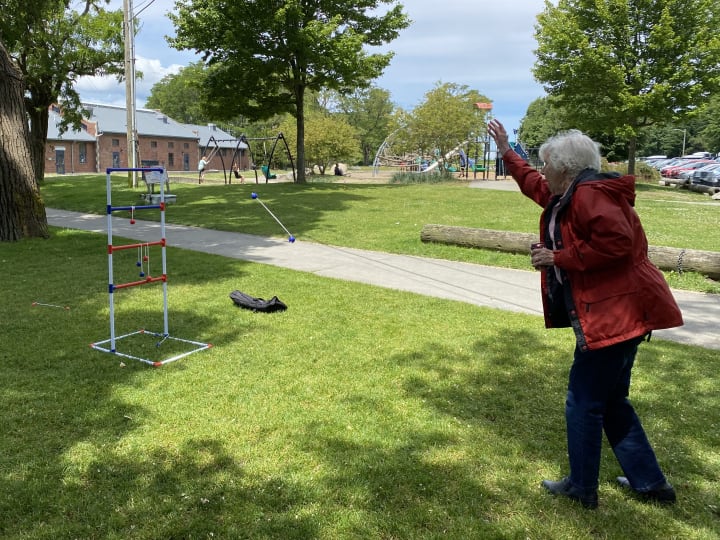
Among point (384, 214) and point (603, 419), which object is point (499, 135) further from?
point (384, 214)

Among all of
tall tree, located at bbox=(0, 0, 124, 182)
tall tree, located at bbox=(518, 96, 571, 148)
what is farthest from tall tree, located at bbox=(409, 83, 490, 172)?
tall tree, located at bbox=(518, 96, 571, 148)

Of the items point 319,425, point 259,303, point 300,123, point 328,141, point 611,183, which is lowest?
point 319,425

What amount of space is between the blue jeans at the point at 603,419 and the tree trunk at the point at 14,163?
11374mm

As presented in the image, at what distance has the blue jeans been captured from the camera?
2.83 metres

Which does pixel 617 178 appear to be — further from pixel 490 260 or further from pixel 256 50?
pixel 256 50

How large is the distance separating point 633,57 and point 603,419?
29.4m

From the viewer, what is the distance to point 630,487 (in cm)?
326

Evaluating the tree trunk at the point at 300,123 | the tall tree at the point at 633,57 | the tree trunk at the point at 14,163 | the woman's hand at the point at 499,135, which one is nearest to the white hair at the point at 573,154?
the woman's hand at the point at 499,135

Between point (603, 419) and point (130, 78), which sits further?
point (130, 78)

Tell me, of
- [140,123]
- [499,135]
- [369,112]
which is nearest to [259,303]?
[499,135]

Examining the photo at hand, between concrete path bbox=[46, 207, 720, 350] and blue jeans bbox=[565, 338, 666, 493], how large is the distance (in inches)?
134

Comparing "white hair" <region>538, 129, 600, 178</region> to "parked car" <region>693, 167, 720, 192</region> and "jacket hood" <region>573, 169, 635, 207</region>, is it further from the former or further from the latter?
"parked car" <region>693, 167, 720, 192</region>

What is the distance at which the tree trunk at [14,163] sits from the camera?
10.8m

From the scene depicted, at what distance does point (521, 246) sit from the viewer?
10.3 meters
